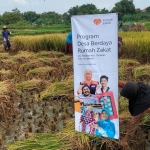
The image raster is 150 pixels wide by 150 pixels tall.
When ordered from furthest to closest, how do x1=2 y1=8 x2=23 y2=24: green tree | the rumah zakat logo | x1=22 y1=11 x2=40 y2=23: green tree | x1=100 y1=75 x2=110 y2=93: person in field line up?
x1=22 y1=11 x2=40 y2=23: green tree < x1=2 y1=8 x2=23 y2=24: green tree < x1=100 y1=75 x2=110 y2=93: person in field < the rumah zakat logo

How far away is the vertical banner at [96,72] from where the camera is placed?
2.82 m

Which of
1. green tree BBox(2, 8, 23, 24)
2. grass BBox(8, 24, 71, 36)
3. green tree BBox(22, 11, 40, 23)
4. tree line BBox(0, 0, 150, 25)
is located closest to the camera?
grass BBox(8, 24, 71, 36)

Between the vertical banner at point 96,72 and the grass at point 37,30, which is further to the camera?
the grass at point 37,30

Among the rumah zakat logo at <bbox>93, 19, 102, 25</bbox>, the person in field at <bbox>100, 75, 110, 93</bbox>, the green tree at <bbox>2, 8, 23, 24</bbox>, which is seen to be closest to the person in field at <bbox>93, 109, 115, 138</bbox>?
the person in field at <bbox>100, 75, 110, 93</bbox>

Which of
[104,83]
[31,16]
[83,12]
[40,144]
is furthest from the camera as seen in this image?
[31,16]

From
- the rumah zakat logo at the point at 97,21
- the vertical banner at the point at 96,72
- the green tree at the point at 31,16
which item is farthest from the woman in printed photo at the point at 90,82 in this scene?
the green tree at the point at 31,16

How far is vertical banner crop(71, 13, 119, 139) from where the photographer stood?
9.25 feet

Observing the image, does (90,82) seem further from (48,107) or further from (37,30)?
(37,30)

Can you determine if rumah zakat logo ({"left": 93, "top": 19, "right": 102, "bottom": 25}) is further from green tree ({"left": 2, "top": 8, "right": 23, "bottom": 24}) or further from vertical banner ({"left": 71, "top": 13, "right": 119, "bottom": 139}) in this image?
green tree ({"left": 2, "top": 8, "right": 23, "bottom": 24})

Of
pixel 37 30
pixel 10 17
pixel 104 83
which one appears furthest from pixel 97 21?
pixel 10 17

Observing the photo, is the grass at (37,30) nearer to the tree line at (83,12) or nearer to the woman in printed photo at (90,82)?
the tree line at (83,12)

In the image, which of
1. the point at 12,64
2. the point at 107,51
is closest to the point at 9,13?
the point at 12,64

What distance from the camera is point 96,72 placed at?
2941mm

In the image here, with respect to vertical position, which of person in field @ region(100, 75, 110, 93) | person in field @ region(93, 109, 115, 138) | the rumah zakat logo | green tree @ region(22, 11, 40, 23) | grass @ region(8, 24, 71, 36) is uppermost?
green tree @ region(22, 11, 40, 23)
